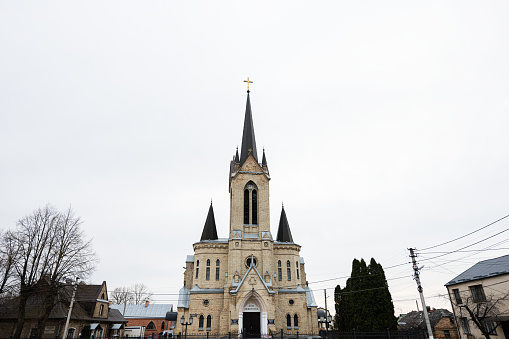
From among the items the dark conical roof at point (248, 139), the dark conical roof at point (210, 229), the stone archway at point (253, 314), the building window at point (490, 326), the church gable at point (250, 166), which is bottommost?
the building window at point (490, 326)

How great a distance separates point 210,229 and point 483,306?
28031 mm

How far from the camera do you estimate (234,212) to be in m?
37.7

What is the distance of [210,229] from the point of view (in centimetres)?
3966

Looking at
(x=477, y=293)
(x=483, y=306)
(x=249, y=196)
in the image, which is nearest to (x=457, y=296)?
(x=477, y=293)

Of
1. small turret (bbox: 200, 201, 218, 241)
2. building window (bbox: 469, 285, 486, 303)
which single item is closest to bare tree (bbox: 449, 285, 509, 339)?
building window (bbox: 469, 285, 486, 303)

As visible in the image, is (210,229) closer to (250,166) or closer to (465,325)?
(250,166)

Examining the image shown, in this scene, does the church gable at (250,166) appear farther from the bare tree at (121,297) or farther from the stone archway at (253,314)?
the bare tree at (121,297)

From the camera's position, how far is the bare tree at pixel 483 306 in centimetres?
2530

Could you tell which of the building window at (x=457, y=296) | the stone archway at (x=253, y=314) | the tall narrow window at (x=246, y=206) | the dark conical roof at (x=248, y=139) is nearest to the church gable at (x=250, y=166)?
the dark conical roof at (x=248, y=139)

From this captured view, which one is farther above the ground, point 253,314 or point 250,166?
point 250,166

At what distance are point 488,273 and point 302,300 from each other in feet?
57.4

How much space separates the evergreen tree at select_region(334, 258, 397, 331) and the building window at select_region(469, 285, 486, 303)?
24.6 ft

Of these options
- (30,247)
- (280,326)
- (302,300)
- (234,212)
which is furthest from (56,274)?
(302,300)

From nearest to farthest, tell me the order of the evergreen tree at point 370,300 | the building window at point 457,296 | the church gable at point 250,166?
the evergreen tree at point 370,300 < the building window at point 457,296 < the church gable at point 250,166
